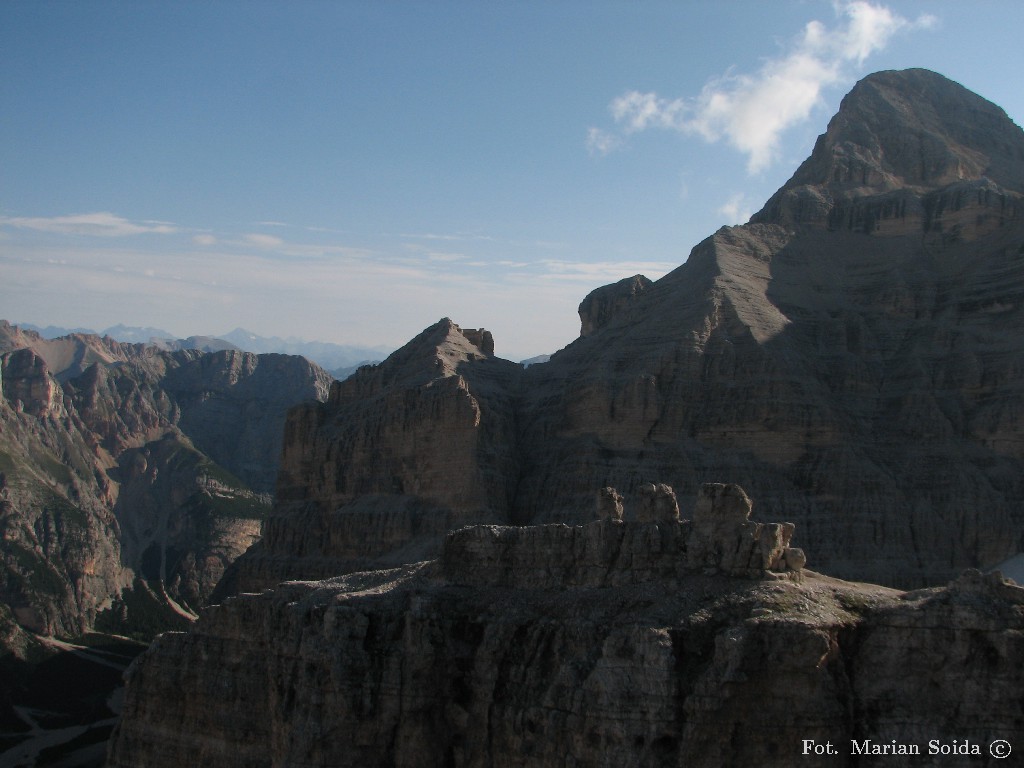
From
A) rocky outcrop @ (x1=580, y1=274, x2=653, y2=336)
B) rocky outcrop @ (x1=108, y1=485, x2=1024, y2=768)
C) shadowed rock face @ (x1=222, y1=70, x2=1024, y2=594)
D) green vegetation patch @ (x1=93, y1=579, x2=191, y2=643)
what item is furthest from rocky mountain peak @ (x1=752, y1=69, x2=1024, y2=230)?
green vegetation patch @ (x1=93, y1=579, x2=191, y2=643)

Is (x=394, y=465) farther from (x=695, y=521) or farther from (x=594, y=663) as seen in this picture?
(x=594, y=663)

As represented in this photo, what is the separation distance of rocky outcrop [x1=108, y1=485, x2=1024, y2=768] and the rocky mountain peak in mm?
76659

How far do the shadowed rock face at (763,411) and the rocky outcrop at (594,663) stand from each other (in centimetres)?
2930

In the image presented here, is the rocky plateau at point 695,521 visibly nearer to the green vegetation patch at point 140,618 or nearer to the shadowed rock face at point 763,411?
the shadowed rock face at point 763,411

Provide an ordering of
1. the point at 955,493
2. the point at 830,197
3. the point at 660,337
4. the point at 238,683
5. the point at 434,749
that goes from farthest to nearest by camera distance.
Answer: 1. the point at 830,197
2. the point at 660,337
3. the point at 955,493
4. the point at 238,683
5. the point at 434,749

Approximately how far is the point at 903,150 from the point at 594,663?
103 m

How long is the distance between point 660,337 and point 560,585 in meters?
56.0

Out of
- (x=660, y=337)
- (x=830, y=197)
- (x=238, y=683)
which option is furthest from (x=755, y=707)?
(x=830, y=197)

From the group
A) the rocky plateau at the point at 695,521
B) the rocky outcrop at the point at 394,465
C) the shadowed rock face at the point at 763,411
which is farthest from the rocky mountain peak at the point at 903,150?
the rocky outcrop at the point at 394,465

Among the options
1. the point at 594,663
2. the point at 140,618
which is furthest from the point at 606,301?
the point at 594,663

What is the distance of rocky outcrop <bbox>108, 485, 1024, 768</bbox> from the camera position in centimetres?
5538

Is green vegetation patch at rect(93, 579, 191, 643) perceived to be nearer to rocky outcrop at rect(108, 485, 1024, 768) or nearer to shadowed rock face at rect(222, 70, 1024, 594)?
shadowed rock face at rect(222, 70, 1024, 594)

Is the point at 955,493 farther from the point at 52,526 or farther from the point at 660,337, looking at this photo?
the point at 52,526

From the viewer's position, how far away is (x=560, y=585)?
67.3m
